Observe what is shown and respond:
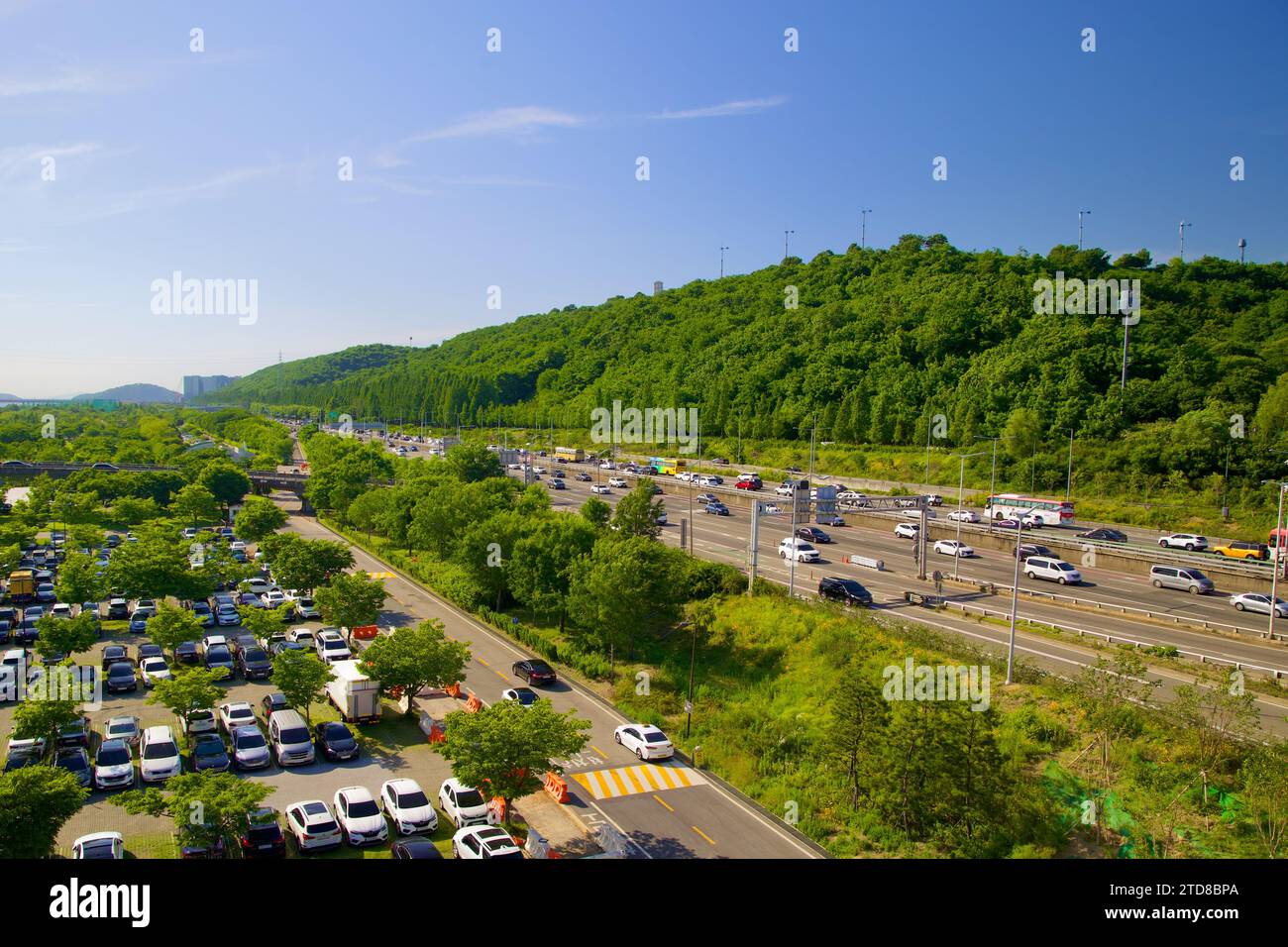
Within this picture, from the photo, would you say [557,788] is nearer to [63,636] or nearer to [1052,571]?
[63,636]

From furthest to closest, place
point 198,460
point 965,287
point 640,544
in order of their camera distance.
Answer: point 965,287 < point 198,460 < point 640,544

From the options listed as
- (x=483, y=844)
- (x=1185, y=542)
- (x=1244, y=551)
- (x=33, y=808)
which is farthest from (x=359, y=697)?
(x=1185, y=542)

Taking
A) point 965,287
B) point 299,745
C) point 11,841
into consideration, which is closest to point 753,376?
point 965,287

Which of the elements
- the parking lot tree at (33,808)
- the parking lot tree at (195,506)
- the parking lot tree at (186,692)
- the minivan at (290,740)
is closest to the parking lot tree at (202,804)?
the parking lot tree at (33,808)

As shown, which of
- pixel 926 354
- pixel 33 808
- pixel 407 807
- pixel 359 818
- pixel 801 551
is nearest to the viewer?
pixel 33 808

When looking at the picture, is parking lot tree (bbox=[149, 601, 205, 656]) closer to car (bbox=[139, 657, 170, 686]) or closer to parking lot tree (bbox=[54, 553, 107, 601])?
car (bbox=[139, 657, 170, 686])

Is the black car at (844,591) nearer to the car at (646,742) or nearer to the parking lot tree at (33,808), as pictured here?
the car at (646,742)
